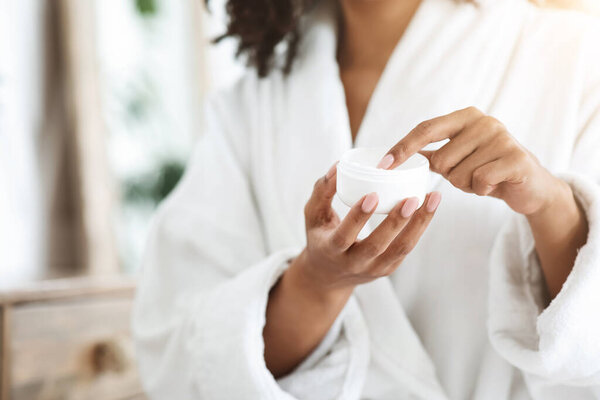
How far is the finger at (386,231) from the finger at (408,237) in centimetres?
1

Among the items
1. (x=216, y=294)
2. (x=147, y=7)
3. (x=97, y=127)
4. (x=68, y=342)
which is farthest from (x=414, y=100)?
(x=147, y=7)

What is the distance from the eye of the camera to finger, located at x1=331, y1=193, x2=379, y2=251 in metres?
0.36

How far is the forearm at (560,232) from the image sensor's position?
423 mm

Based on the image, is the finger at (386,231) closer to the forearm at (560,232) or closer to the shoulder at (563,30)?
the forearm at (560,232)

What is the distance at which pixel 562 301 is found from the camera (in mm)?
420

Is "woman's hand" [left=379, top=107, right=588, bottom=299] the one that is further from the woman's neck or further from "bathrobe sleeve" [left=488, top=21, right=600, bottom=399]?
the woman's neck

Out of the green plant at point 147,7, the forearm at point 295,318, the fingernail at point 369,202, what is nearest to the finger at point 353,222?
the fingernail at point 369,202

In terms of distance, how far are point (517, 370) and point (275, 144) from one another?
32 centimetres

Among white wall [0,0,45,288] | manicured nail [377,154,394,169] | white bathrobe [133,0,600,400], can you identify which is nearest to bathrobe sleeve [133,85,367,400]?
white bathrobe [133,0,600,400]

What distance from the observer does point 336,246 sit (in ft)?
1.35

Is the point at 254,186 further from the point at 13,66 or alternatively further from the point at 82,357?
the point at 13,66

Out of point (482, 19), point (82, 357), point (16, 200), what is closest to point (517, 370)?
point (482, 19)

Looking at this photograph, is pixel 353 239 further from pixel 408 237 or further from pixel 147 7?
pixel 147 7

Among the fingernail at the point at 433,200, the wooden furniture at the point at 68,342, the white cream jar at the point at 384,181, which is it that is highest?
the white cream jar at the point at 384,181
